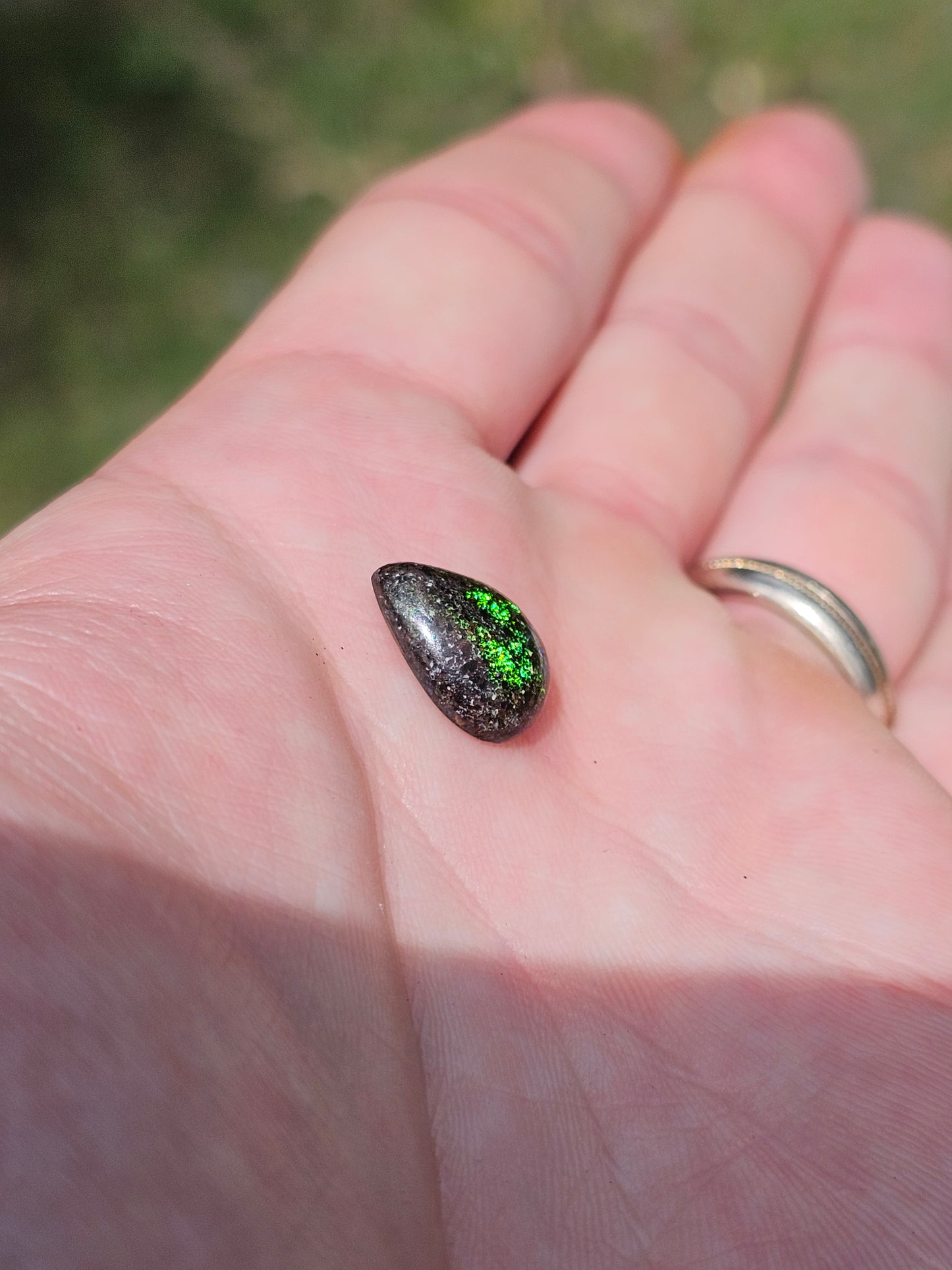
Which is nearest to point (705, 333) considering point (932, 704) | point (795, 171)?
point (795, 171)

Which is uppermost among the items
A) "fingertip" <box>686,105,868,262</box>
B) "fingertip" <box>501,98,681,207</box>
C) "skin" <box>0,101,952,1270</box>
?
"fingertip" <box>686,105,868,262</box>

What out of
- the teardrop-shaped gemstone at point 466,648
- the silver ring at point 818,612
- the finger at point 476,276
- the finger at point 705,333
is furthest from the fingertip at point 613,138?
the teardrop-shaped gemstone at point 466,648

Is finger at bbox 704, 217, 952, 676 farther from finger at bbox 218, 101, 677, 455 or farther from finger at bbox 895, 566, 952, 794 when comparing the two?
finger at bbox 218, 101, 677, 455

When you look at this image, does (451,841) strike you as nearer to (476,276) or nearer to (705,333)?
(476,276)

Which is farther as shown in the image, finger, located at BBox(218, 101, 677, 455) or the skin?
finger, located at BBox(218, 101, 677, 455)

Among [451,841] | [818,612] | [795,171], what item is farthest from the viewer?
[795,171]

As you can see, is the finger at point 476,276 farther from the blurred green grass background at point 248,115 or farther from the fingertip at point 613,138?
the blurred green grass background at point 248,115

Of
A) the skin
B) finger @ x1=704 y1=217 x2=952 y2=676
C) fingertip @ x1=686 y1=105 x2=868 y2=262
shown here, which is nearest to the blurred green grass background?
fingertip @ x1=686 y1=105 x2=868 y2=262
